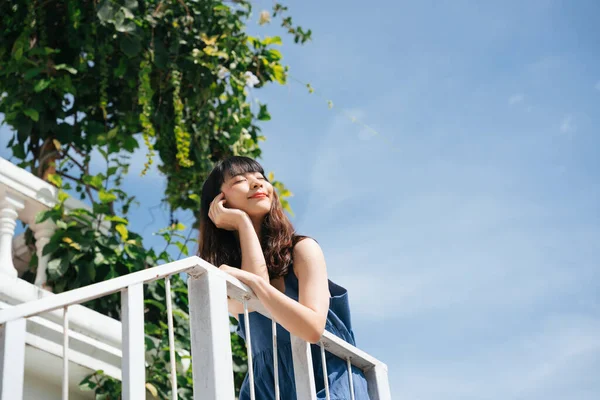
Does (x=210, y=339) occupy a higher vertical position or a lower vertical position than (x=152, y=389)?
lower

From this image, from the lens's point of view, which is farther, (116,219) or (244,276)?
(116,219)

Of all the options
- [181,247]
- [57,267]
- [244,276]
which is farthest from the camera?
[181,247]

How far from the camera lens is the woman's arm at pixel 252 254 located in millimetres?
2105

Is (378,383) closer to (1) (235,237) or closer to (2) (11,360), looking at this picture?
(1) (235,237)

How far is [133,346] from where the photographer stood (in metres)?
1.56

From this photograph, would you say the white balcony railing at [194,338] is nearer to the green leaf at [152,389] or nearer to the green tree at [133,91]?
the green leaf at [152,389]

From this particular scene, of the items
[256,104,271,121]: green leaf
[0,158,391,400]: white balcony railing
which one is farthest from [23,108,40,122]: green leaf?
[0,158,391,400]: white balcony railing

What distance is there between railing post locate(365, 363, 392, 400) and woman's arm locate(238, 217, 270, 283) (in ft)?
1.40

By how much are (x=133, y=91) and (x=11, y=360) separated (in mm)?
3705

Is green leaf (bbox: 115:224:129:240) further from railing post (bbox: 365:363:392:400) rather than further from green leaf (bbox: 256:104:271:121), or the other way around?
railing post (bbox: 365:363:392:400)

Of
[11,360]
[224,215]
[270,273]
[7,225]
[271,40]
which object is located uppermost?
[271,40]

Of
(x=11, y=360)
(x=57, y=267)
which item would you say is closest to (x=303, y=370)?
(x=11, y=360)

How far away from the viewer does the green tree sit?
455cm

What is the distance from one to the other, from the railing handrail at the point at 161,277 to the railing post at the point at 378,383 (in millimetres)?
16
